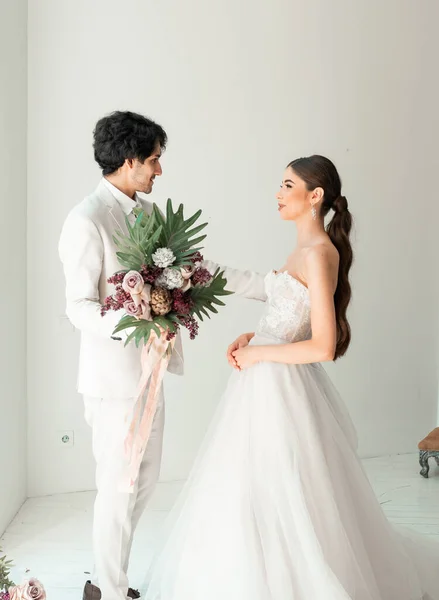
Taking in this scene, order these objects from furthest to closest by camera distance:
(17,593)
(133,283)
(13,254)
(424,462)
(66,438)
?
(424,462), (66,438), (13,254), (133,283), (17,593)

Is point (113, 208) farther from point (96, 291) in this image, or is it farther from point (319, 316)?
point (319, 316)

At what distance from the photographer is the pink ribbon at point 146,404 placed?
102 inches

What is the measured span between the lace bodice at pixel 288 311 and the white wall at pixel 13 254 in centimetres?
142

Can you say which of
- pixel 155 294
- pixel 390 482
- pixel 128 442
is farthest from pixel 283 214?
pixel 390 482

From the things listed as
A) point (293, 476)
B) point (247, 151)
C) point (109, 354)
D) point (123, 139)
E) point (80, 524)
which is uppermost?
point (247, 151)

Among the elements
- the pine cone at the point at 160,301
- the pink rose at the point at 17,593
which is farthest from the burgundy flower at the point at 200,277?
the pink rose at the point at 17,593

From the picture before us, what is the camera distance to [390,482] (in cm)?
436

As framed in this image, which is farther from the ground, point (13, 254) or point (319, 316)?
point (13, 254)

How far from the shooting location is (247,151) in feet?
14.2

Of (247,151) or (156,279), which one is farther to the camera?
(247,151)

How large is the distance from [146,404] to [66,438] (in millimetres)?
1628

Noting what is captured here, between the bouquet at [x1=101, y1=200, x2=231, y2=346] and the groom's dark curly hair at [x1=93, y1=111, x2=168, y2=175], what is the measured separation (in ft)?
1.37

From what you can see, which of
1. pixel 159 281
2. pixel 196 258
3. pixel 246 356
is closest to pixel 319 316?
pixel 246 356

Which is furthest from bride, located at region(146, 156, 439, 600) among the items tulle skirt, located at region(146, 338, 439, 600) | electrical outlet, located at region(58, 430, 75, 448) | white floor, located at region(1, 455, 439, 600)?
electrical outlet, located at region(58, 430, 75, 448)
